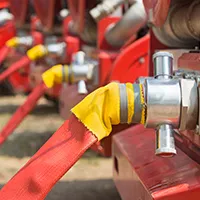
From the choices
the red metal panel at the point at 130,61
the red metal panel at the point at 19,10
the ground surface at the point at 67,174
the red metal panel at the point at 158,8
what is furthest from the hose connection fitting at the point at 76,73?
the red metal panel at the point at 19,10

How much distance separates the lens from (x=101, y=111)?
3.16 ft

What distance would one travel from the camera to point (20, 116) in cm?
200

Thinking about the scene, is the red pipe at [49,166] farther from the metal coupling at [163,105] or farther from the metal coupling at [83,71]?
the metal coupling at [83,71]

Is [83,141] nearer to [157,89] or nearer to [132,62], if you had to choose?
[157,89]

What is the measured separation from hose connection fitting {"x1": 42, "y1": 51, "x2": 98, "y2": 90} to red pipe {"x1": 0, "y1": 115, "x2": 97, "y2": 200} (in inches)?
35.0

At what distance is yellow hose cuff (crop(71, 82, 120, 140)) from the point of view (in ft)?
3.15

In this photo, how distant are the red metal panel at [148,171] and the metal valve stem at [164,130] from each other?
0.08m

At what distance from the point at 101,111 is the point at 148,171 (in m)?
0.23

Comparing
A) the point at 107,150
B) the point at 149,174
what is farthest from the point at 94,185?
the point at 149,174

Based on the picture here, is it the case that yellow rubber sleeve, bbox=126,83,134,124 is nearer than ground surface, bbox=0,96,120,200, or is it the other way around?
yellow rubber sleeve, bbox=126,83,134,124

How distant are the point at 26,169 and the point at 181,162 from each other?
0.33 m

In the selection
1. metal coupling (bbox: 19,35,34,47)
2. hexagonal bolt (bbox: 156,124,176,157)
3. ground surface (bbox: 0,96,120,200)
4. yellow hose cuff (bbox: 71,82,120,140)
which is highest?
yellow hose cuff (bbox: 71,82,120,140)

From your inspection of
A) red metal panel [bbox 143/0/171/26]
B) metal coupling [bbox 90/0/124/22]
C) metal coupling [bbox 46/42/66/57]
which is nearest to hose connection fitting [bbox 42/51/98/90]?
metal coupling [bbox 90/0/124/22]

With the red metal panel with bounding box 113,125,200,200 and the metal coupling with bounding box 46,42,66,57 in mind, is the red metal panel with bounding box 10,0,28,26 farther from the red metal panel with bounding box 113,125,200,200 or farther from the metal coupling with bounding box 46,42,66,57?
the red metal panel with bounding box 113,125,200,200
